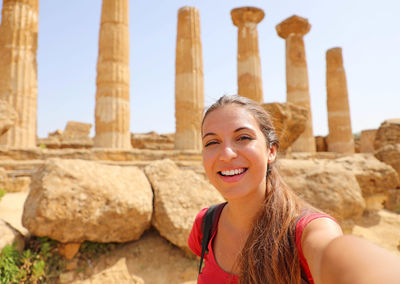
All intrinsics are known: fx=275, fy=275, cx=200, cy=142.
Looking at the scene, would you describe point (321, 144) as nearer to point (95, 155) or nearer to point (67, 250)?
point (95, 155)

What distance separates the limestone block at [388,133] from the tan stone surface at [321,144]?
22.2 feet

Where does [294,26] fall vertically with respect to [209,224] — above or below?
above

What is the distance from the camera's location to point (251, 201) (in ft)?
4.90

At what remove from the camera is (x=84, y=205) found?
3395 mm

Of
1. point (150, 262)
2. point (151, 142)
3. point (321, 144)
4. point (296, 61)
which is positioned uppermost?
point (296, 61)

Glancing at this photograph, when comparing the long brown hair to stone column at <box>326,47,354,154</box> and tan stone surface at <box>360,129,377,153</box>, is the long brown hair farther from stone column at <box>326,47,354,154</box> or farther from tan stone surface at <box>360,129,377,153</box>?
tan stone surface at <box>360,129,377,153</box>

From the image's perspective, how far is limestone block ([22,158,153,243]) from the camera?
3.25 meters

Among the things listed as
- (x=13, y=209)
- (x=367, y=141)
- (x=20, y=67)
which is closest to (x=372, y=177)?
(x=13, y=209)

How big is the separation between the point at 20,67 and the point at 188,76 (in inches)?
281

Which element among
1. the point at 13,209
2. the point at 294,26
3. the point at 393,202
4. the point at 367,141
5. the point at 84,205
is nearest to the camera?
the point at 84,205

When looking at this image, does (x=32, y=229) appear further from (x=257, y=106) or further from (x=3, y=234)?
(x=257, y=106)

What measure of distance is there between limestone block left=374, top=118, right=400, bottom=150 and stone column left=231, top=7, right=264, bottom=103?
628cm

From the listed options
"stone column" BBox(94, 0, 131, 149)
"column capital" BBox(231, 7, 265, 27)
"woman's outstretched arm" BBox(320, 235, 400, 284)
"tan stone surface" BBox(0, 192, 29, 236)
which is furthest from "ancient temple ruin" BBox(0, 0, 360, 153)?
"woman's outstretched arm" BBox(320, 235, 400, 284)

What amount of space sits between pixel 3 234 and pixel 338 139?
18937 mm
